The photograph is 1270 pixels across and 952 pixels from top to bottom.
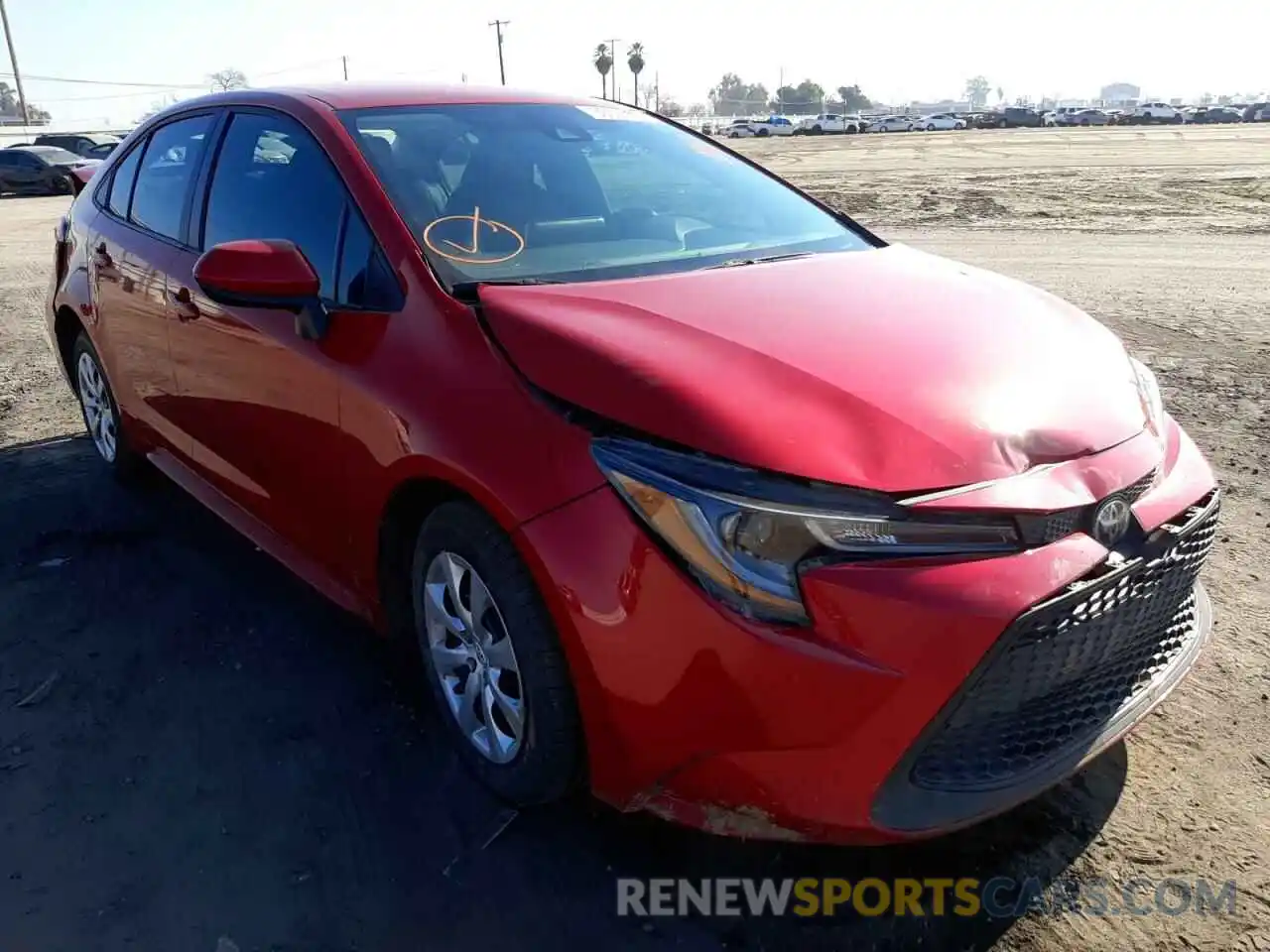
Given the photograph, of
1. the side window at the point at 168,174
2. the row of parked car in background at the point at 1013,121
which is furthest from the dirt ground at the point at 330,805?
the row of parked car in background at the point at 1013,121

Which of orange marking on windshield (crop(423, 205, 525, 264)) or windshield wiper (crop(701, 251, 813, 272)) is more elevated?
orange marking on windshield (crop(423, 205, 525, 264))

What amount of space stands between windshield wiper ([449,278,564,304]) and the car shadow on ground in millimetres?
1204

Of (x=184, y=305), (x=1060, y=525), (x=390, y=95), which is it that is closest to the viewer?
(x=1060, y=525)

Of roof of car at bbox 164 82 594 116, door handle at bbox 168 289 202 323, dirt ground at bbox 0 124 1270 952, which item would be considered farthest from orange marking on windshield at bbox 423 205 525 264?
dirt ground at bbox 0 124 1270 952

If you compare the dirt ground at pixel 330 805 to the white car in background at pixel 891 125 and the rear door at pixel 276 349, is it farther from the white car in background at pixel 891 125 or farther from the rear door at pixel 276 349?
the white car in background at pixel 891 125

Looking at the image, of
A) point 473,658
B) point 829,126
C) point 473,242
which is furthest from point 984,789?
point 829,126

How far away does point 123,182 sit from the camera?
441 cm

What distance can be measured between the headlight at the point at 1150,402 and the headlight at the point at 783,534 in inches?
28.6

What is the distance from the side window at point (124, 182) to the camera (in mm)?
4320

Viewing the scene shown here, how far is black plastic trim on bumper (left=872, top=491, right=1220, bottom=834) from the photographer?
190 cm

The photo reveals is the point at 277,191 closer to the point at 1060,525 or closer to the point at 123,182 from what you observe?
the point at 123,182

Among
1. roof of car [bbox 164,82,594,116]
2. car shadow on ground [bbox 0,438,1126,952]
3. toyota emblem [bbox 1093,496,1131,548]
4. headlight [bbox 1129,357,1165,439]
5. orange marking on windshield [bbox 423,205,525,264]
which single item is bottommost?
car shadow on ground [bbox 0,438,1126,952]

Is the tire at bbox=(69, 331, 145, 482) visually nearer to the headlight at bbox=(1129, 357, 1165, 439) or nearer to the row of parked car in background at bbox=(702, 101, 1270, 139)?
the headlight at bbox=(1129, 357, 1165, 439)

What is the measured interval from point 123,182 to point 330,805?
3067mm
